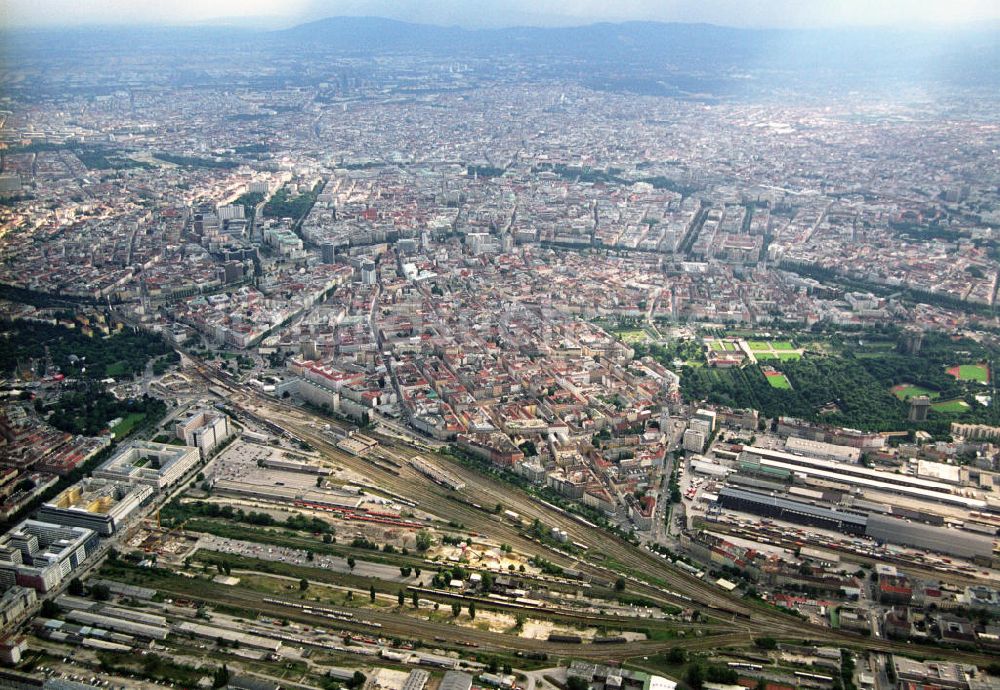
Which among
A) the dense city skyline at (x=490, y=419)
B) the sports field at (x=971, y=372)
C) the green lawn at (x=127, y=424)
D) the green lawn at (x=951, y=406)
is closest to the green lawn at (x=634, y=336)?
the dense city skyline at (x=490, y=419)

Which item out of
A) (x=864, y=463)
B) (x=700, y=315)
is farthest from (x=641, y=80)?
(x=864, y=463)

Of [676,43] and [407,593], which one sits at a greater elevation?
[676,43]

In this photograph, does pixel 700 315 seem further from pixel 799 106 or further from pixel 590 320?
pixel 799 106

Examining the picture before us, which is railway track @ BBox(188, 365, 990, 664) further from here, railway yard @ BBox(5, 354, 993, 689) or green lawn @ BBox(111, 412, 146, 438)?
green lawn @ BBox(111, 412, 146, 438)

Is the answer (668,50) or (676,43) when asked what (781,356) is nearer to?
(668,50)

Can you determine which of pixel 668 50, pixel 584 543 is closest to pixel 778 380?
pixel 584 543

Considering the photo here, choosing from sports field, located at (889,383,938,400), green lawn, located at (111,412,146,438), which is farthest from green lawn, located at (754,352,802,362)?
green lawn, located at (111,412,146,438)

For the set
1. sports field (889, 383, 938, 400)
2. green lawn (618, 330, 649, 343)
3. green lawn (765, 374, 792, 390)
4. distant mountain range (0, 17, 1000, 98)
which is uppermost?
distant mountain range (0, 17, 1000, 98)
